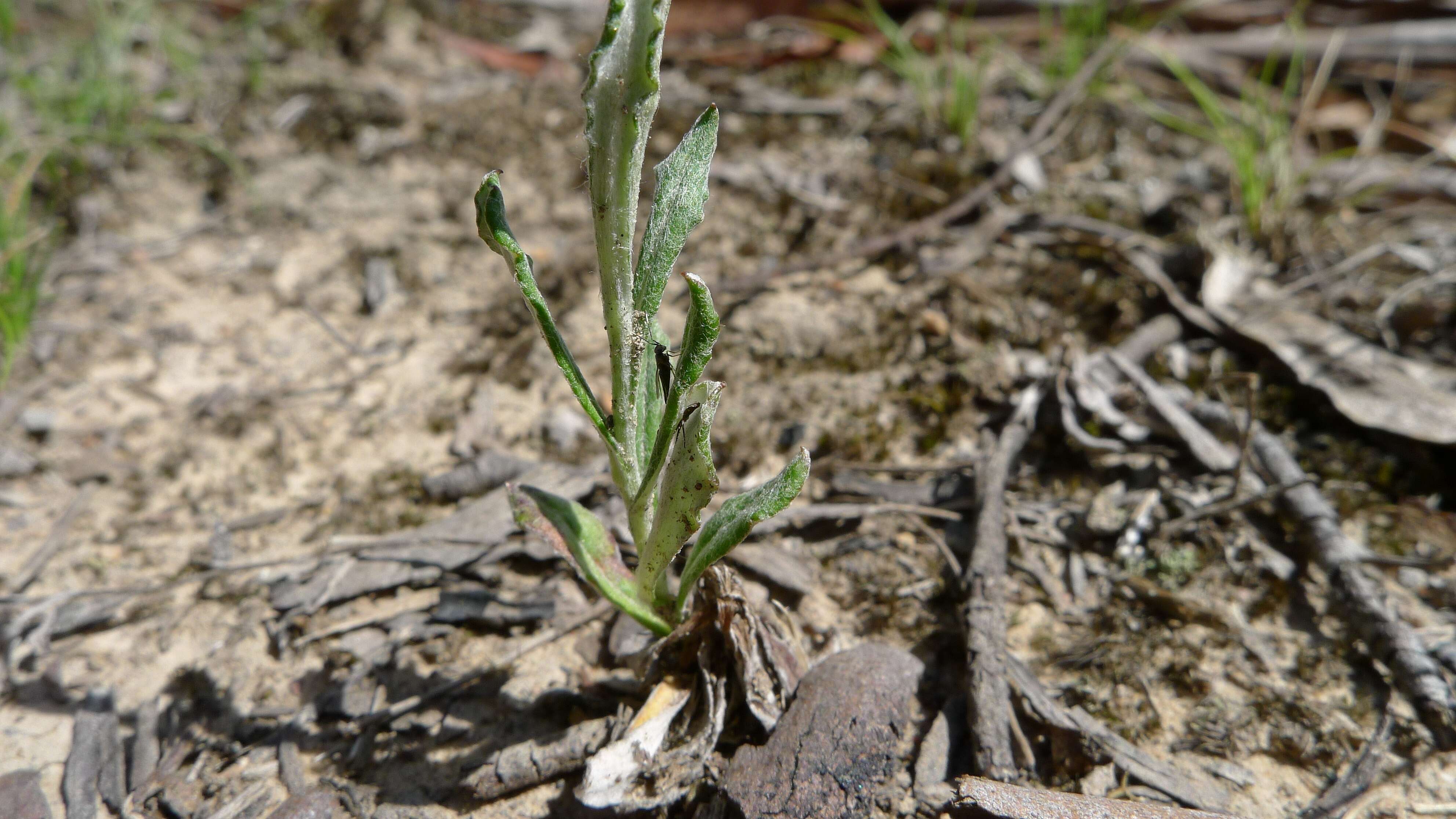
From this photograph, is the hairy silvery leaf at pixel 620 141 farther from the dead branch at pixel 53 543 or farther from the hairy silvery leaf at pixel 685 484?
the dead branch at pixel 53 543

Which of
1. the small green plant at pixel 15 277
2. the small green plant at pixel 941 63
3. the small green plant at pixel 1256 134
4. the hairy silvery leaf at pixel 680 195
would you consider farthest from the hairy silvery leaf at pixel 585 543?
the small green plant at pixel 1256 134

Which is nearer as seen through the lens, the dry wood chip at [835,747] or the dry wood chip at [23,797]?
the dry wood chip at [835,747]

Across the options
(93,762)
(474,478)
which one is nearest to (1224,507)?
(474,478)

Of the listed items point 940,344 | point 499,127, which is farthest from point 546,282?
point 940,344

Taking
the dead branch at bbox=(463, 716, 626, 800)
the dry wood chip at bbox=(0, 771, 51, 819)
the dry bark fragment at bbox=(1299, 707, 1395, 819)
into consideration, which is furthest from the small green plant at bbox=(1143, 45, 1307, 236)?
the dry wood chip at bbox=(0, 771, 51, 819)

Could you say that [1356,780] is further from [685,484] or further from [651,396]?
[651,396]
